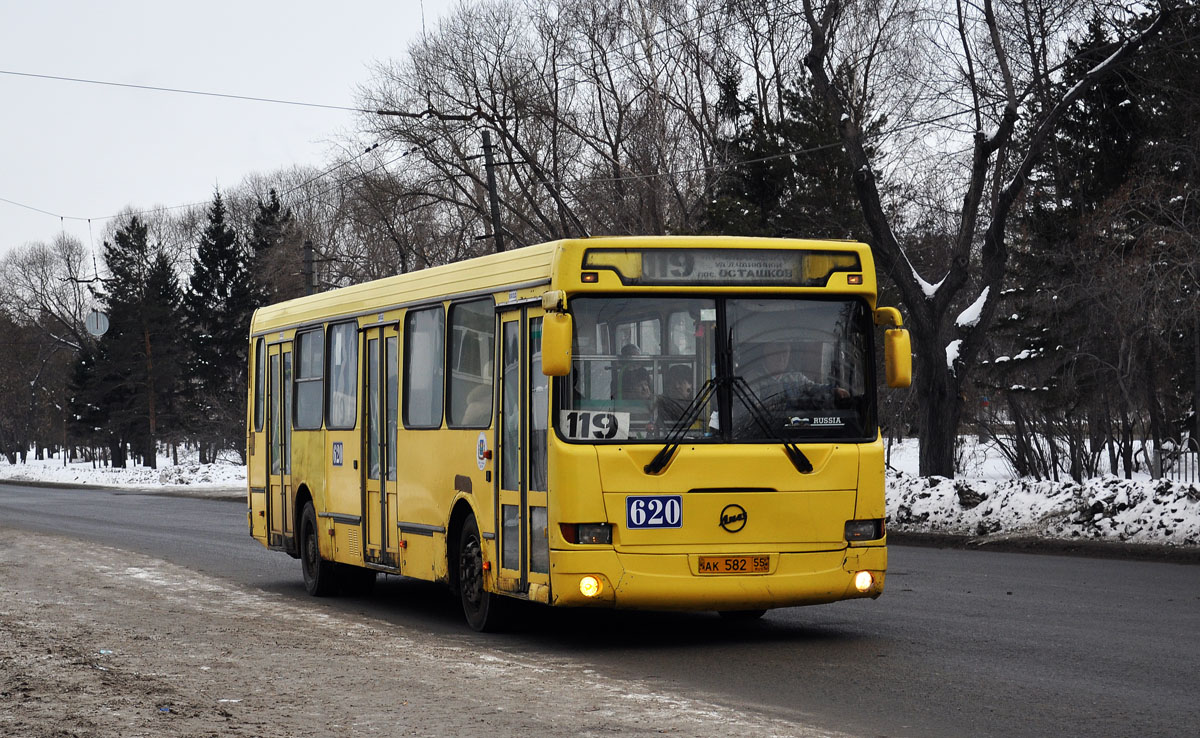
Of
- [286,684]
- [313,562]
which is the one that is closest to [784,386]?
[286,684]

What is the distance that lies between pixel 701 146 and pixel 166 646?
3765 cm

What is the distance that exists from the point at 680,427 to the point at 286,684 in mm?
3155

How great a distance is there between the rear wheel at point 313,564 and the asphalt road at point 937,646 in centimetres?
19

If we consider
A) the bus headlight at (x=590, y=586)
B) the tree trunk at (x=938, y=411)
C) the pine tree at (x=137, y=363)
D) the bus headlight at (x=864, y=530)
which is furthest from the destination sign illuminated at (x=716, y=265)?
the pine tree at (x=137, y=363)

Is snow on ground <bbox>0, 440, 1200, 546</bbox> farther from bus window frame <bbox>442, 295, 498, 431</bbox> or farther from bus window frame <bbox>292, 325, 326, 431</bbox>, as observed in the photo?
bus window frame <bbox>442, 295, 498, 431</bbox>

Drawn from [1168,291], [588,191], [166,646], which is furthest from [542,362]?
[588,191]

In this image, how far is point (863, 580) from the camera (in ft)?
36.4

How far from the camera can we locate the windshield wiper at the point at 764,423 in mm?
11000

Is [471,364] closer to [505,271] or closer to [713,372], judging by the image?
[505,271]

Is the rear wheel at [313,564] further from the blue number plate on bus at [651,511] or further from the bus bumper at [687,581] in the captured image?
the blue number plate on bus at [651,511]

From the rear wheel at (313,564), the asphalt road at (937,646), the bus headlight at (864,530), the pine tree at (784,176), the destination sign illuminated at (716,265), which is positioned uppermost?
the pine tree at (784,176)

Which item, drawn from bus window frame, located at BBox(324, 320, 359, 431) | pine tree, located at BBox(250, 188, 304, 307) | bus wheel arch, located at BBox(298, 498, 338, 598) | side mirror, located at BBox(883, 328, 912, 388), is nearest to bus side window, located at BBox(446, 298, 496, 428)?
bus window frame, located at BBox(324, 320, 359, 431)

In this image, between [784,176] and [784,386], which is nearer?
[784,386]

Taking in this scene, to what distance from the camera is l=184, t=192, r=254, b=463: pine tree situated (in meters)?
86.9
